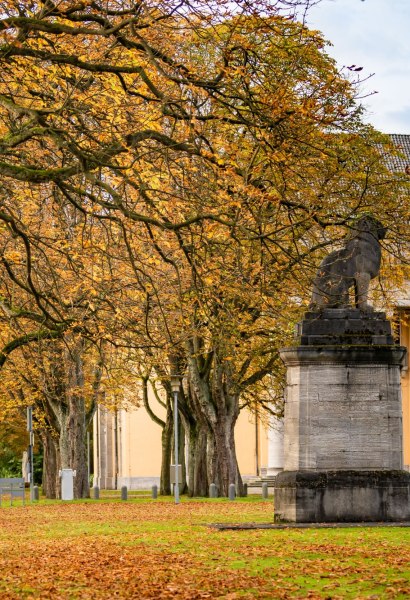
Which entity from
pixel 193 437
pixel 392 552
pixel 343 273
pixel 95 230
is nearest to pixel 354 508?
pixel 343 273

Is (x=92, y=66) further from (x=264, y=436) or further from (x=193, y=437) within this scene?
(x=264, y=436)

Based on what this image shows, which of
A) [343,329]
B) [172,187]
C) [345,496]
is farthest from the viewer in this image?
[343,329]

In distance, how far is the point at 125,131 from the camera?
67.6ft

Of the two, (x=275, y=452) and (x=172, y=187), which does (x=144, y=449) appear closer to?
(x=275, y=452)

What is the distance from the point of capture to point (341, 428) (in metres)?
23.0

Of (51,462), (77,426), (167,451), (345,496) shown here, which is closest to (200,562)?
(345,496)

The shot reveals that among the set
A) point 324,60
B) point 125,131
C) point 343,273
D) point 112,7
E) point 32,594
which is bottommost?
point 32,594

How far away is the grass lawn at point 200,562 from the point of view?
44.9 feet

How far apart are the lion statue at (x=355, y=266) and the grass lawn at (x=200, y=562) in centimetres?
409

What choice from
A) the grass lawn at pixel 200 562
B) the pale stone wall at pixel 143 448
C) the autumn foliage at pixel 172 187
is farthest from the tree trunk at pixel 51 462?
the grass lawn at pixel 200 562

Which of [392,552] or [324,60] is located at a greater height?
[324,60]

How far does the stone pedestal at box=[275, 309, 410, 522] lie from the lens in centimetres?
2289

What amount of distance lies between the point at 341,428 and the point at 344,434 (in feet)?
0.36

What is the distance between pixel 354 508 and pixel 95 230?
1284 centimetres
